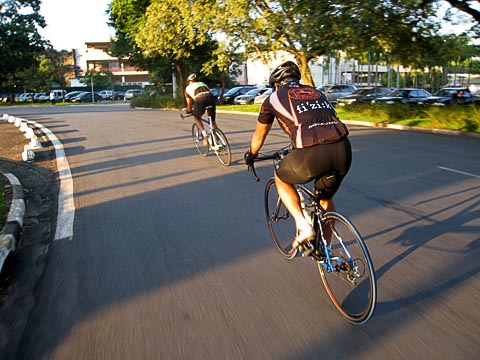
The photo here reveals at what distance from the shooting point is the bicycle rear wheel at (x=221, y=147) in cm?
1023

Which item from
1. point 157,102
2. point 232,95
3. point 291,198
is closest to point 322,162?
point 291,198

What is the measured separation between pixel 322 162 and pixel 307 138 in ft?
0.74

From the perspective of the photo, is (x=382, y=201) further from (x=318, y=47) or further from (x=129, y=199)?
(x=318, y=47)

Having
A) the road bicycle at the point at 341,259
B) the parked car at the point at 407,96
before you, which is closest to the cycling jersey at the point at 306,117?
the road bicycle at the point at 341,259

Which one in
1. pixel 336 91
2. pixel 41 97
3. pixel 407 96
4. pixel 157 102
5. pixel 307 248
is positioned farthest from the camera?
pixel 41 97

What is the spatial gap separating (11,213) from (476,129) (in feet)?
48.1

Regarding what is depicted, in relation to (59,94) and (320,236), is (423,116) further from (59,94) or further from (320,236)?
(59,94)

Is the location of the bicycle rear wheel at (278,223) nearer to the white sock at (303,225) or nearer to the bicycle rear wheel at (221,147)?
the white sock at (303,225)

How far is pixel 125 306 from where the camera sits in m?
4.01

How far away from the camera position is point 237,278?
4500 mm

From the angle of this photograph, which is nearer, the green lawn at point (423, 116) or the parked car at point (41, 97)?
the green lawn at point (423, 116)

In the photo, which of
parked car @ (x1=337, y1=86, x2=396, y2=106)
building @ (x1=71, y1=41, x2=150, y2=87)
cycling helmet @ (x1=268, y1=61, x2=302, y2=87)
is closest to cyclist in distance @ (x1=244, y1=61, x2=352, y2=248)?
cycling helmet @ (x1=268, y1=61, x2=302, y2=87)

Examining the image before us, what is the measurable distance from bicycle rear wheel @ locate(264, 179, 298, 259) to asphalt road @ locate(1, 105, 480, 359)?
4.7 inches

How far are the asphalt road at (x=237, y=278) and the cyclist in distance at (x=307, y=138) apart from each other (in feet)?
2.70
